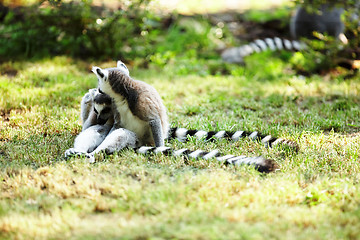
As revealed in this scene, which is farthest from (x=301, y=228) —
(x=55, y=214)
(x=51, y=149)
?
(x=51, y=149)

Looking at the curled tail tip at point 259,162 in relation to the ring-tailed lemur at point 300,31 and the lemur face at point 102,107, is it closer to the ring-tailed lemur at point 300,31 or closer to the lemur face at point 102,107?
the lemur face at point 102,107

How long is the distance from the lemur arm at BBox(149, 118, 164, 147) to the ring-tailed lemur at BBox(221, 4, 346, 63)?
5.09 m

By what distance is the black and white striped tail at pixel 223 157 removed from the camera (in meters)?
3.58

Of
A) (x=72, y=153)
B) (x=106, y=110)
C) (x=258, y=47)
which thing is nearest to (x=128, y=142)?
(x=106, y=110)

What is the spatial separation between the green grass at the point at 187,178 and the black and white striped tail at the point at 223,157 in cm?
7

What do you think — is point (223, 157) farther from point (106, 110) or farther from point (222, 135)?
point (106, 110)

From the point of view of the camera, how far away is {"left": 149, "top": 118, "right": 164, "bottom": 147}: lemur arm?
4.02 metres

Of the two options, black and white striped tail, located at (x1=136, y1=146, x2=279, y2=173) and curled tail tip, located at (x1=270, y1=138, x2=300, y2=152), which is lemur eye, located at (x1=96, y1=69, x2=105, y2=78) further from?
curled tail tip, located at (x1=270, y1=138, x2=300, y2=152)

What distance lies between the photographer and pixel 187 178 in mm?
3387

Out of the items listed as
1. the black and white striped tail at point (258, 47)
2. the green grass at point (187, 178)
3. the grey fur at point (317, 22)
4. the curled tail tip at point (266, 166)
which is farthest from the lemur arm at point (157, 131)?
the grey fur at point (317, 22)

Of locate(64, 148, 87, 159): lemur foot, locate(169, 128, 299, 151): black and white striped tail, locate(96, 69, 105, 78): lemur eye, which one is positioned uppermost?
locate(96, 69, 105, 78): lemur eye

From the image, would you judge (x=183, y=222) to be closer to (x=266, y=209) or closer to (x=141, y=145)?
(x=266, y=209)

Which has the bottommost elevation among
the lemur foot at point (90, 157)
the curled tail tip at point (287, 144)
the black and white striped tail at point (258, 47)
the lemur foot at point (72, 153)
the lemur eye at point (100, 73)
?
the black and white striped tail at point (258, 47)

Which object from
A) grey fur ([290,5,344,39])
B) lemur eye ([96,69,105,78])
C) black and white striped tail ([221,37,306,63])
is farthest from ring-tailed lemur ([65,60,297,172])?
grey fur ([290,5,344,39])
